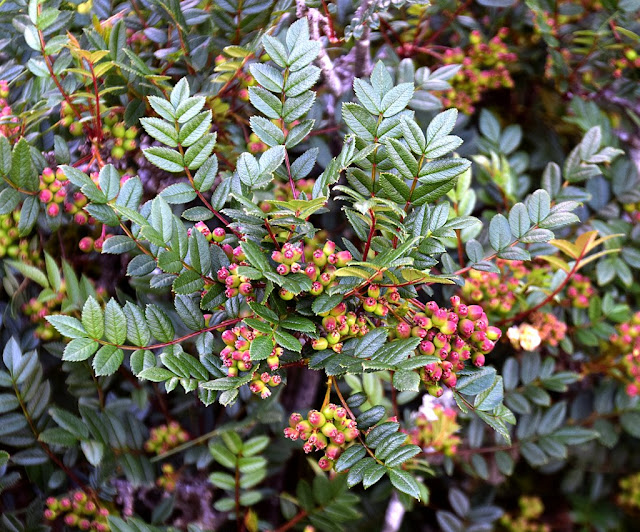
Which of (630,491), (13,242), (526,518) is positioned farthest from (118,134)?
(630,491)

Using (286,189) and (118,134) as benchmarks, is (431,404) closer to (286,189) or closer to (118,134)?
(286,189)

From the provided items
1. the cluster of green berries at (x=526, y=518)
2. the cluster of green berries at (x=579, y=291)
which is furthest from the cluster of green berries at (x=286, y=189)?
the cluster of green berries at (x=526, y=518)

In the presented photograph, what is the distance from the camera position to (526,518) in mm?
1756

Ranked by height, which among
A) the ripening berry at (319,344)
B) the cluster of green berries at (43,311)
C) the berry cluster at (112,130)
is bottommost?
the cluster of green berries at (43,311)

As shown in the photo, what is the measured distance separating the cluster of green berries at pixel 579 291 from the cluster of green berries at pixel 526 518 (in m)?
0.71

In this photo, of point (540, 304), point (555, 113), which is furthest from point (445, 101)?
point (540, 304)

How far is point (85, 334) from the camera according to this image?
0.80 meters

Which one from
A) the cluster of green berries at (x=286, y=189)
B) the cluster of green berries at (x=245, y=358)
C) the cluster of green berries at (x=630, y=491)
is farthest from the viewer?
the cluster of green berries at (x=630, y=491)

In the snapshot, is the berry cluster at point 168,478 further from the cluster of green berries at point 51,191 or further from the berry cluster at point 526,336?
the berry cluster at point 526,336

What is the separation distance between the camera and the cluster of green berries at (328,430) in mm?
786

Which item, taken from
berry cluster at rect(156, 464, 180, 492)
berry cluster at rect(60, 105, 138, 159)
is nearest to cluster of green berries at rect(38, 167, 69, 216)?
berry cluster at rect(60, 105, 138, 159)

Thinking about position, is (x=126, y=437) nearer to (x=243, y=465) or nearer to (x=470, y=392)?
(x=243, y=465)

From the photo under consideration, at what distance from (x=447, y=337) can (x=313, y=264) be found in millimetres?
199

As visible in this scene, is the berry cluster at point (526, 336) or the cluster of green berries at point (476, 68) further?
the cluster of green berries at point (476, 68)
